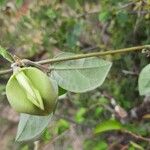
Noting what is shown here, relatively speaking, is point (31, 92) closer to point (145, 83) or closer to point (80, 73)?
point (80, 73)

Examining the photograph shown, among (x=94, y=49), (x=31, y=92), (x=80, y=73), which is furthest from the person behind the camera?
(x=94, y=49)

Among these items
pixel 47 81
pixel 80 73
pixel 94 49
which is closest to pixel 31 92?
pixel 47 81

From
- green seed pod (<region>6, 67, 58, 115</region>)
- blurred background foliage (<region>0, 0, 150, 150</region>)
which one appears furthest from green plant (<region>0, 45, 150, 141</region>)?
blurred background foliage (<region>0, 0, 150, 150</region>)

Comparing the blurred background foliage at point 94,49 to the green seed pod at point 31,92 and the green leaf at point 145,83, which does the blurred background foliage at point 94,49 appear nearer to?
A: the green leaf at point 145,83

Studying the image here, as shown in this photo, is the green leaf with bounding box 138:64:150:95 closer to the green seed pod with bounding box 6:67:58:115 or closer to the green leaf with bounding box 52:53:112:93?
the green leaf with bounding box 52:53:112:93

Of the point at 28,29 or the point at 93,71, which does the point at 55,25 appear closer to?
the point at 28,29

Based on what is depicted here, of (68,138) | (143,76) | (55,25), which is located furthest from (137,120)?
(143,76)
